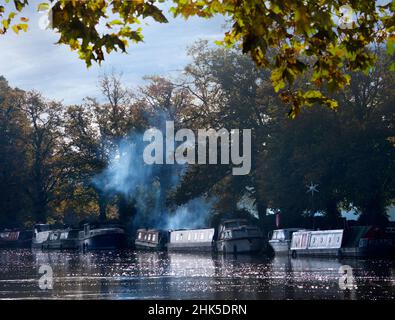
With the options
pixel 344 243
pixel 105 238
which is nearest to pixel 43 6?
pixel 344 243

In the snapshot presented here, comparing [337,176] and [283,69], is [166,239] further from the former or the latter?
[283,69]

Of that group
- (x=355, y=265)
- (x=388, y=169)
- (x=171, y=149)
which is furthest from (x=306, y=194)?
(x=171, y=149)

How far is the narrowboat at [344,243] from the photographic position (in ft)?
200

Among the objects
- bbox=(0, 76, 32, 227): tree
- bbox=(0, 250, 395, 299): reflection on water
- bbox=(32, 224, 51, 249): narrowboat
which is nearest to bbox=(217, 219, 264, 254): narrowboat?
bbox=(0, 250, 395, 299): reflection on water

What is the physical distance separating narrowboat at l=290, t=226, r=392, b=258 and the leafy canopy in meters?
46.3

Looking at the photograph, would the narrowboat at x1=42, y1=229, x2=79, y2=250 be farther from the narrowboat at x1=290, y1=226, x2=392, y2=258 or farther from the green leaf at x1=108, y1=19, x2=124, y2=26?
the green leaf at x1=108, y1=19, x2=124, y2=26

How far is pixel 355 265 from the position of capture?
52.5m

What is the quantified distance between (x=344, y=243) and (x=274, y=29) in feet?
165

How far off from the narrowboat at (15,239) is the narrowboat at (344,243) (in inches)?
2258

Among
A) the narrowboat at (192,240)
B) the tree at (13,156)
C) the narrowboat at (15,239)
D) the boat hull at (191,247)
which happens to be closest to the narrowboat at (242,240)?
the boat hull at (191,247)

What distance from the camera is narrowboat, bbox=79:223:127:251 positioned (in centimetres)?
9200

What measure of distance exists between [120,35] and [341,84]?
4656 mm

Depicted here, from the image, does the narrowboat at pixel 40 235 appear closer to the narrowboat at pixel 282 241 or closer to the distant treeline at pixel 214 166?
the distant treeline at pixel 214 166

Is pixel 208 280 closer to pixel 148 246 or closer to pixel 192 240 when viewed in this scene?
pixel 192 240
